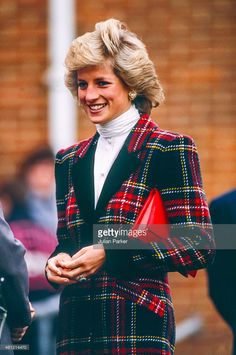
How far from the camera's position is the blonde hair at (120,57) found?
168 inches

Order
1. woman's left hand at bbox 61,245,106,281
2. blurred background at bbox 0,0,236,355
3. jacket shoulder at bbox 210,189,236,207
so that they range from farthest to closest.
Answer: blurred background at bbox 0,0,236,355 → jacket shoulder at bbox 210,189,236,207 → woman's left hand at bbox 61,245,106,281

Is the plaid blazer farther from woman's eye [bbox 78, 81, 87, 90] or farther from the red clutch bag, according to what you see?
woman's eye [bbox 78, 81, 87, 90]

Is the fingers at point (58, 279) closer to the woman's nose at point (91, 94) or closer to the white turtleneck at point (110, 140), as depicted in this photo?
the white turtleneck at point (110, 140)

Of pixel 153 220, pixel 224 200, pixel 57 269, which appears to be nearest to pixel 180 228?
pixel 153 220

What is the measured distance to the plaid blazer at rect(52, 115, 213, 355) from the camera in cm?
413

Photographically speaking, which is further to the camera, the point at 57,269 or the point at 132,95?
the point at 132,95

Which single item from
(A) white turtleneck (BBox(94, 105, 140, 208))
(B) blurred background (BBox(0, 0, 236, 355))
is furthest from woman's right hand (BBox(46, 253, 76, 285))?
(B) blurred background (BBox(0, 0, 236, 355))

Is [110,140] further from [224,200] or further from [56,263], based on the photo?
[224,200]

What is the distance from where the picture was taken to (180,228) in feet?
13.6

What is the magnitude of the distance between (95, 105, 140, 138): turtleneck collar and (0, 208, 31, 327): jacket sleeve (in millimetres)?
482

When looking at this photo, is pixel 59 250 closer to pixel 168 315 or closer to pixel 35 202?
pixel 168 315

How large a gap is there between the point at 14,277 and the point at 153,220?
1.84ft

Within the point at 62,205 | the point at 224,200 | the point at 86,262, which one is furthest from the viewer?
the point at 224,200

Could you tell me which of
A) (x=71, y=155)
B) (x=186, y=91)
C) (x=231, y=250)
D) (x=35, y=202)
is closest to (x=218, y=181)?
(x=186, y=91)
